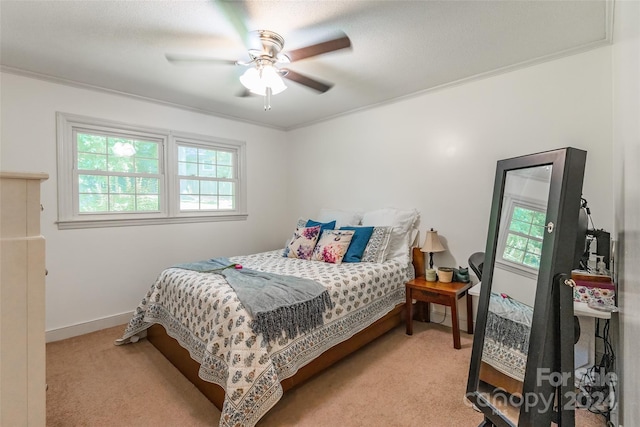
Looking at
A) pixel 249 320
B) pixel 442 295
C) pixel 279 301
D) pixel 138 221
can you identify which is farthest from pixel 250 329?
pixel 138 221

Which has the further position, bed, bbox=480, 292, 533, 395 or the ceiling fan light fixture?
the ceiling fan light fixture

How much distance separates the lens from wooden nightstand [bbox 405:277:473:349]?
2510 mm

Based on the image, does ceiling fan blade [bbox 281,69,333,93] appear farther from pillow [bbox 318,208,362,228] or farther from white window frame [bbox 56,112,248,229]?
white window frame [bbox 56,112,248,229]

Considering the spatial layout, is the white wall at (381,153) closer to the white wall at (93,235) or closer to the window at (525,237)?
the white wall at (93,235)

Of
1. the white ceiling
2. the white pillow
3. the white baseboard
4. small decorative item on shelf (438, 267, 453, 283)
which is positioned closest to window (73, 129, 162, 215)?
the white ceiling

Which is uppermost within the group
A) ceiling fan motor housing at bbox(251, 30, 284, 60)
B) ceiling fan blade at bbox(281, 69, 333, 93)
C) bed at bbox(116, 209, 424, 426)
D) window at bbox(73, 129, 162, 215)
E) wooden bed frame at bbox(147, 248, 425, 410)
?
ceiling fan motor housing at bbox(251, 30, 284, 60)

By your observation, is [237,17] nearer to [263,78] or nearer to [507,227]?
[263,78]

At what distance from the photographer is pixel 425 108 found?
10.3 feet

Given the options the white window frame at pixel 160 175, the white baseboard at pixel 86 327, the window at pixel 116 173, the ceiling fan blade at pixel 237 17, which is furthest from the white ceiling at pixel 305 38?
the white baseboard at pixel 86 327

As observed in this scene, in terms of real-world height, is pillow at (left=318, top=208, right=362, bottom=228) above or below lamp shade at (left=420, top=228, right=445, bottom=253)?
above

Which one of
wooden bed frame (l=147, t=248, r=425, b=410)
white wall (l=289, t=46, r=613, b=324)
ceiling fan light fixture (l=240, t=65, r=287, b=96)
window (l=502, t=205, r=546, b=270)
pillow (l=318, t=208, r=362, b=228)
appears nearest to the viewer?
window (l=502, t=205, r=546, b=270)

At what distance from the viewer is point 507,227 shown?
155 centimetres

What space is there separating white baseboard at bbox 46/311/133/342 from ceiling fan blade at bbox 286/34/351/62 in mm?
3101

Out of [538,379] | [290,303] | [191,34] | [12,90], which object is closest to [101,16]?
[191,34]
